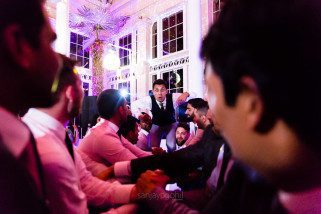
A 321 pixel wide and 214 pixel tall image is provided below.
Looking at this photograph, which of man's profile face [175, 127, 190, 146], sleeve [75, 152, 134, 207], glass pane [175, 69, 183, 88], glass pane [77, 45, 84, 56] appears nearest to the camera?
sleeve [75, 152, 134, 207]

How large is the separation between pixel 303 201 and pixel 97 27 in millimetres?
11080

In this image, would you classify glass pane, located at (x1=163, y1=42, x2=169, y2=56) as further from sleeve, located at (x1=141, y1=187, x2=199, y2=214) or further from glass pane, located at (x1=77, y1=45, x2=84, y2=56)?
sleeve, located at (x1=141, y1=187, x2=199, y2=214)

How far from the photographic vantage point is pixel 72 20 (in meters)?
10.9

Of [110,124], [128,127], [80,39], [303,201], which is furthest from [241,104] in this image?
[80,39]

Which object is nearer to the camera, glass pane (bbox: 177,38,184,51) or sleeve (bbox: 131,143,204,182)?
sleeve (bbox: 131,143,204,182)

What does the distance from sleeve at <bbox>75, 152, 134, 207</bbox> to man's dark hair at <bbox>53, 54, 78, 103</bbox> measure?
0.46 meters

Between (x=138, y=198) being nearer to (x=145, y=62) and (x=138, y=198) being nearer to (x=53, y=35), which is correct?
(x=53, y=35)

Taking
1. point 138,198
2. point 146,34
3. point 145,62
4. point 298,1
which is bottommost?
point 138,198

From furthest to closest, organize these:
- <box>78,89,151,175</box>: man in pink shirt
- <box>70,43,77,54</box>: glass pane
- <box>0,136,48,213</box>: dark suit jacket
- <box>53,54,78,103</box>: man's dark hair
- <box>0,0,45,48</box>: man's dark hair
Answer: <box>70,43,77,54</box>: glass pane < <box>78,89,151,175</box>: man in pink shirt < <box>53,54,78,103</box>: man's dark hair < <box>0,0,45,48</box>: man's dark hair < <box>0,136,48,213</box>: dark suit jacket

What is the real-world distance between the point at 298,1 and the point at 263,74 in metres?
0.14

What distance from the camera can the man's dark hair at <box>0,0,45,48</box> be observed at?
756 millimetres

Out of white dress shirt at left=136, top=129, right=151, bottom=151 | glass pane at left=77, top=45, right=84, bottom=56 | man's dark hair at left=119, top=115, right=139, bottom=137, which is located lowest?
white dress shirt at left=136, top=129, right=151, bottom=151

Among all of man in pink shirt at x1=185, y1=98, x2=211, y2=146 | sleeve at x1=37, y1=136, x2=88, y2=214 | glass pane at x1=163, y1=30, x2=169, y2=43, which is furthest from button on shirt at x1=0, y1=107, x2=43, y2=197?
glass pane at x1=163, y1=30, x2=169, y2=43

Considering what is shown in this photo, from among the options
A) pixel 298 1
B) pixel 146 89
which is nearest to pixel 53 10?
pixel 146 89
